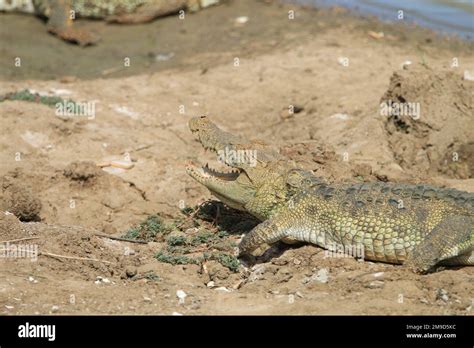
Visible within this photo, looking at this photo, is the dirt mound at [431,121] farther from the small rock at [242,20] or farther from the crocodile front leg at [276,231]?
the small rock at [242,20]

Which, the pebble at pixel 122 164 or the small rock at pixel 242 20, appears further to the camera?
the small rock at pixel 242 20

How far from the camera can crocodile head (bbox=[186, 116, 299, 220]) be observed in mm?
6684

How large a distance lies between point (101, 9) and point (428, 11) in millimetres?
5677

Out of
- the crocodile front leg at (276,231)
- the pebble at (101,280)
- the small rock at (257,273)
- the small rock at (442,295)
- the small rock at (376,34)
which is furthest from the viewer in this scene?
the small rock at (376,34)

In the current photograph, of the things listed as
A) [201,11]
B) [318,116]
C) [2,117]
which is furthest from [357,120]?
[201,11]

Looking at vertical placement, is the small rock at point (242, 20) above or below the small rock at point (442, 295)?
below

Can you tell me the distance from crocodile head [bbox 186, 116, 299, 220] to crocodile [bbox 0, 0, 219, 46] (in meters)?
7.22

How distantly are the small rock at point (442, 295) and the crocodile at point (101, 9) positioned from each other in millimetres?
9543

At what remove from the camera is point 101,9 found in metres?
13.9

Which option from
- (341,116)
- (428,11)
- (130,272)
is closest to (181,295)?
(130,272)

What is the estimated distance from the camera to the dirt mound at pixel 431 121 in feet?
26.8

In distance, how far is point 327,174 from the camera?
7.57 metres

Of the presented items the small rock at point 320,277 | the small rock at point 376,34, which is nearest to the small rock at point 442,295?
the small rock at point 320,277

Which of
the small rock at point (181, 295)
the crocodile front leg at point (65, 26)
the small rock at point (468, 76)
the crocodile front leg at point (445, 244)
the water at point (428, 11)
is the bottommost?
the crocodile front leg at point (65, 26)
